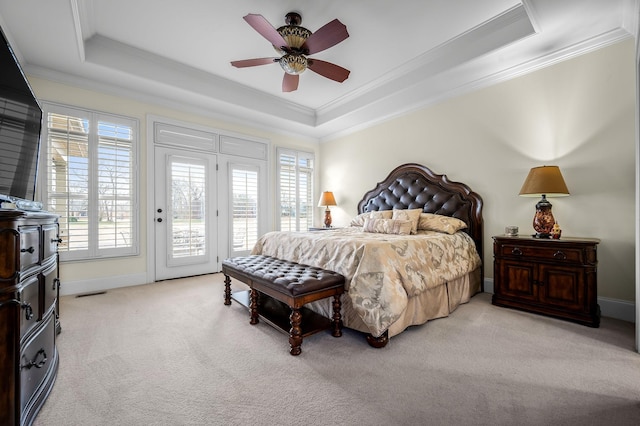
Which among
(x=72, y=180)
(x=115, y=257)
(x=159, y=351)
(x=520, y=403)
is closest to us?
(x=520, y=403)

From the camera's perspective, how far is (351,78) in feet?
13.8

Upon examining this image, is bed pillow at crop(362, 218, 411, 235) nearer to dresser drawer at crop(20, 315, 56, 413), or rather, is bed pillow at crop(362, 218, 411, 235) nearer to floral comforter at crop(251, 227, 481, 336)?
floral comforter at crop(251, 227, 481, 336)

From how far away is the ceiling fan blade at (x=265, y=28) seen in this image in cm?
236

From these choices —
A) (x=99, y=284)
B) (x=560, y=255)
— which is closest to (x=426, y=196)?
(x=560, y=255)

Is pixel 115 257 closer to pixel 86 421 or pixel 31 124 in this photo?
pixel 31 124

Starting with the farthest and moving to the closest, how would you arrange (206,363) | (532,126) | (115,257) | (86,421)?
(115,257) → (532,126) → (206,363) → (86,421)

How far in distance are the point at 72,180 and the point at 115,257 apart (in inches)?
43.7

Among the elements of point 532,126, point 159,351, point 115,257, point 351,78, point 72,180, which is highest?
point 351,78

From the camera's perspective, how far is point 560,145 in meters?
3.08

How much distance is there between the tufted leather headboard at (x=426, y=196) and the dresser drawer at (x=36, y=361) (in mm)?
4014

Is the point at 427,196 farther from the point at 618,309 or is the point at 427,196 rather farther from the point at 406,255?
the point at 618,309

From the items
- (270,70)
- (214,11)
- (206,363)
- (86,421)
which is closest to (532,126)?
(270,70)

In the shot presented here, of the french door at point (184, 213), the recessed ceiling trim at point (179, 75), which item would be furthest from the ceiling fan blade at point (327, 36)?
the french door at point (184, 213)

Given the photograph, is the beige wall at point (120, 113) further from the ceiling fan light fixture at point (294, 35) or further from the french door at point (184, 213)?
the ceiling fan light fixture at point (294, 35)
